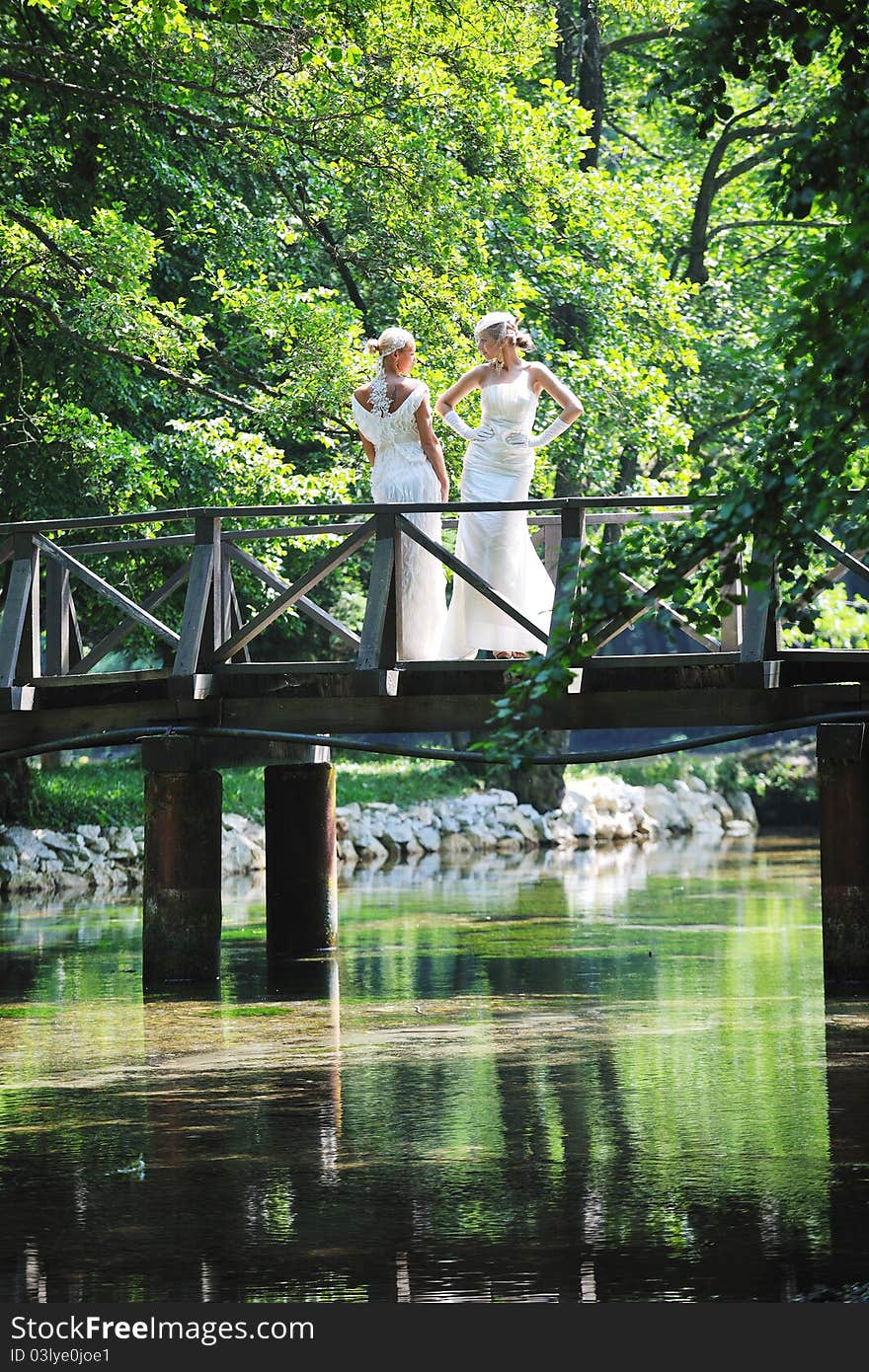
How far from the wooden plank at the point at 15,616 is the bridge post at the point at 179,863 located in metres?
1.06

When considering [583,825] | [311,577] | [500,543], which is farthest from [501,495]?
[583,825]

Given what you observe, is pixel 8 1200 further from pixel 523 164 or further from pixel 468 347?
pixel 523 164

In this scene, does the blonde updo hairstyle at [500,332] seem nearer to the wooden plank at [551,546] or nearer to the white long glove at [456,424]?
the white long glove at [456,424]

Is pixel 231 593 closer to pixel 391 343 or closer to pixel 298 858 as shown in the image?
pixel 298 858

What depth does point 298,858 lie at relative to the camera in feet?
51.1

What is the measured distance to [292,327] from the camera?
65.5 feet

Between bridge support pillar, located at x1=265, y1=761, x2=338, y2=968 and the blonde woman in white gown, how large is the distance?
2.59m

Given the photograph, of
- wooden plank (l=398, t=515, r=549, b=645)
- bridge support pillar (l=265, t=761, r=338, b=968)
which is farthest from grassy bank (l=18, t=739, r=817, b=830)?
wooden plank (l=398, t=515, r=549, b=645)

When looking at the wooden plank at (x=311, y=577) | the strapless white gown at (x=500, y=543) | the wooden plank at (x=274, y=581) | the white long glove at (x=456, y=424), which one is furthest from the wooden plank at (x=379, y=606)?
the white long glove at (x=456, y=424)

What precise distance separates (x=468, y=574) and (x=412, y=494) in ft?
3.76

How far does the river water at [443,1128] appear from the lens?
6016mm

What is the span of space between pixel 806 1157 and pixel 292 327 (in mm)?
13807

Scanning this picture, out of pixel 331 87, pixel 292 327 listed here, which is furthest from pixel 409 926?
pixel 331 87

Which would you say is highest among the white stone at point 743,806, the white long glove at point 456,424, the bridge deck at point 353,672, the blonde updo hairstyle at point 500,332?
the blonde updo hairstyle at point 500,332
